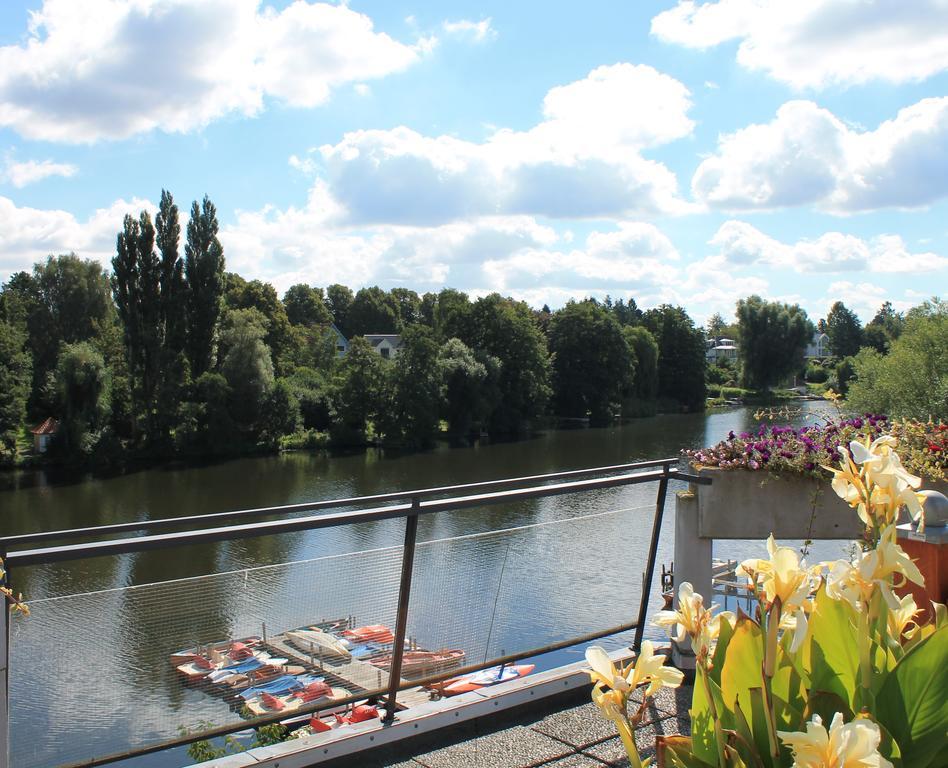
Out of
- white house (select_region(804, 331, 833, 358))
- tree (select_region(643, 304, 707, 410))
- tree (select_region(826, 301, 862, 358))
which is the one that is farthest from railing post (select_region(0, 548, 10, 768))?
white house (select_region(804, 331, 833, 358))

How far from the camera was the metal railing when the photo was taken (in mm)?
2637

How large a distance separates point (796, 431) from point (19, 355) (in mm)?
44843

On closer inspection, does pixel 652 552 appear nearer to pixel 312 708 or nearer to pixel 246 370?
pixel 312 708

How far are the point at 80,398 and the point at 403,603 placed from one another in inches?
1724

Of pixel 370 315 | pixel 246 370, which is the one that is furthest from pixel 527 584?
pixel 370 315

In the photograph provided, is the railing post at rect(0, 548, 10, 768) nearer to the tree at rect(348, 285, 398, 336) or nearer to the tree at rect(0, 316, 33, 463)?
the tree at rect(0, 316, 33, 463)

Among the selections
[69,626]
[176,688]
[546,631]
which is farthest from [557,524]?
[69,626]

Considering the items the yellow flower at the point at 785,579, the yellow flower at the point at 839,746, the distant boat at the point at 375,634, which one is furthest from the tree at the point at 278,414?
the yellow flower at the point at 839,746

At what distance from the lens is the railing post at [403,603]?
3340mm

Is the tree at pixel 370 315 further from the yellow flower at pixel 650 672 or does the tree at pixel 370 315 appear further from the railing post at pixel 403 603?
the yellow flower at pixel 650 672

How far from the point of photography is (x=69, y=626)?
293cm

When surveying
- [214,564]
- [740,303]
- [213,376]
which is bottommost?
[214,564]

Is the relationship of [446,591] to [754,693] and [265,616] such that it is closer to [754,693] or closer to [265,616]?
[265,616]

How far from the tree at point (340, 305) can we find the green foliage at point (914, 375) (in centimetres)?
7500
